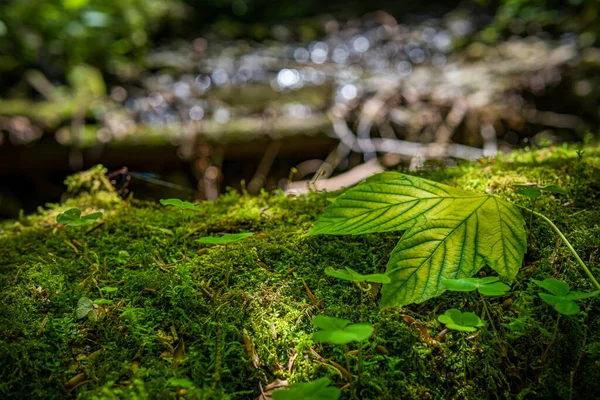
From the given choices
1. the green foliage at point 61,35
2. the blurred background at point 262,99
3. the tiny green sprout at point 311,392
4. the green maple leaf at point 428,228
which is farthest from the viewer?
the green foliage at point 61,35

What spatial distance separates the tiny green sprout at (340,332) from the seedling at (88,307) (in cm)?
71

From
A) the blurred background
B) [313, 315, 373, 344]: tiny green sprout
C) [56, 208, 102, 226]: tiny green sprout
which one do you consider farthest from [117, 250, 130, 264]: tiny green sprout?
the blurred background

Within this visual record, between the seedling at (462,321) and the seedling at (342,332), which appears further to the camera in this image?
the seedling at (462,321)

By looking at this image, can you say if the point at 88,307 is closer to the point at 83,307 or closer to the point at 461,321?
the point at 83,307

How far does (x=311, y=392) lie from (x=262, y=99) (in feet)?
19.9

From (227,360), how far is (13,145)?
5.02m

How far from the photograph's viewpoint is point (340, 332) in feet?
3.61

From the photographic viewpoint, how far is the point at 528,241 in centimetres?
155

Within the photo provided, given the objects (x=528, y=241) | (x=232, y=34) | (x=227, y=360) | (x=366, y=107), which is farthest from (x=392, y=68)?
(x=227, y=360)

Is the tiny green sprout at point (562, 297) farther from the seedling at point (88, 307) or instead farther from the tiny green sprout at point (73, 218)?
the tiny green sprout at point (73, 218)

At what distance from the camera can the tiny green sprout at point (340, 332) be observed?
1054mm

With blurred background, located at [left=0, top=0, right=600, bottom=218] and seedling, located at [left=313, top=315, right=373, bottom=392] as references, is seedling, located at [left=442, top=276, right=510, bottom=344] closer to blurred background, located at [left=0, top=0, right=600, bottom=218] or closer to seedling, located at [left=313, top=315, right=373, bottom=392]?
seedling, located at [left=313, top=315, right=373, bottom=392]

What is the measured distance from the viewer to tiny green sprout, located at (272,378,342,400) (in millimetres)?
1024

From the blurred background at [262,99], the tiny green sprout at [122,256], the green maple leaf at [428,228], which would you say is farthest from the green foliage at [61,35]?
the green maple leaf at [428,228]
